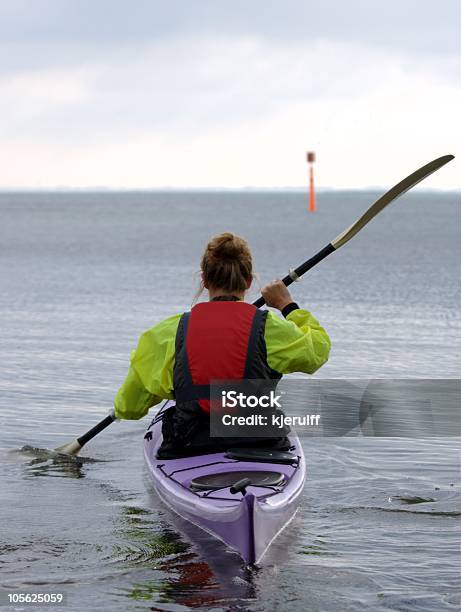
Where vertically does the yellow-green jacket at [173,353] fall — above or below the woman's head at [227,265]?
below

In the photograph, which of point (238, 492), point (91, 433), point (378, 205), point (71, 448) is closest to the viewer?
point (238, 492)

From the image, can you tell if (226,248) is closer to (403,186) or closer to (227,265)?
(227,265)

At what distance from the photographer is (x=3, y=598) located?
6.50 meters

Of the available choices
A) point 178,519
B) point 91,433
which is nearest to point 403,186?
point 91,433

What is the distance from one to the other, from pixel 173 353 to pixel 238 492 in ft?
3.42

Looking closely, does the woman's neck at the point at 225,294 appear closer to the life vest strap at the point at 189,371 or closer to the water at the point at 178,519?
the life vest strap at the point at 189,371

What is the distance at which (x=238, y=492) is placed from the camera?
6.92 m

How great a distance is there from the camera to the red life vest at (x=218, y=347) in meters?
7.22

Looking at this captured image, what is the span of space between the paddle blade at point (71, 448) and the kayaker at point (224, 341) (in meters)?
3.25

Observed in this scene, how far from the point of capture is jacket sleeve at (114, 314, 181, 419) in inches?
292

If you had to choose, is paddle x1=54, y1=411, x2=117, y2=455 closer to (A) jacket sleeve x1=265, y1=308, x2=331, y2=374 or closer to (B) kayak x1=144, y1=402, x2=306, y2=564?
(B) kayak x1=144, y1=402, x2=306, y2=564

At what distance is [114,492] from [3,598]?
2.83 m

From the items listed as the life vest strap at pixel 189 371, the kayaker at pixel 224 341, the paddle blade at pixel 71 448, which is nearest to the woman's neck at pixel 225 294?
the kayaker at pixel 224 341

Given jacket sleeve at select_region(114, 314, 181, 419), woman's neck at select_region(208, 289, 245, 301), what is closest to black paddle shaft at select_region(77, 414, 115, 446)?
jacket sleeve at select_region(114, 314, 181, 419)
